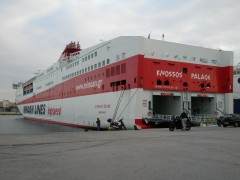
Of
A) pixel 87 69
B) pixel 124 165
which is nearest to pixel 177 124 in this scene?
pixel 124 165

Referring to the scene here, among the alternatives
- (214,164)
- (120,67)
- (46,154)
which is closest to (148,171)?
(214,164)

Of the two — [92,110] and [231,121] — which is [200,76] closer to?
[231,121]

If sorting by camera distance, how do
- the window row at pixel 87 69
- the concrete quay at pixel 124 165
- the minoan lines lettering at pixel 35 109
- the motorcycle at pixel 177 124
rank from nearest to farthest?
the concrete quay at pixel 124 165, the motorcycle at pixel 177 124, the window row at pixel 87 69, the minoan lines lettering at pixel 35 109

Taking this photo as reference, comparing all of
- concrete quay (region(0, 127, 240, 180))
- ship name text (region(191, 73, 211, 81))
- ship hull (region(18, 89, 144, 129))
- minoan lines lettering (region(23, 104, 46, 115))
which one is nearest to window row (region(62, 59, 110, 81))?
ship hull (region(18, 89, 144, 129))

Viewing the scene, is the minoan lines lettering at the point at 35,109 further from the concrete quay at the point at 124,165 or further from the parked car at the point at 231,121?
the concrete quay at the point at 124,165

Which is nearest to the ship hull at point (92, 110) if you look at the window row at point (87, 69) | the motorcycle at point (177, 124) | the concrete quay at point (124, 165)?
the window row at point (87, 69)

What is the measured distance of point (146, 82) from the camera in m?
23.5

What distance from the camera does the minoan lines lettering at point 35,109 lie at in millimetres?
51094

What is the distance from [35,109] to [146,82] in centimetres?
3852

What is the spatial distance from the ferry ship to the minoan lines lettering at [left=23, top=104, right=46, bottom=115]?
1689cm

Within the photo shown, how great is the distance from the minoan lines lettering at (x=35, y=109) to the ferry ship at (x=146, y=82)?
1689 cm

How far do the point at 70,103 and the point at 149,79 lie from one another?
1589cm

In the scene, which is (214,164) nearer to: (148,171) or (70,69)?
(148,171)

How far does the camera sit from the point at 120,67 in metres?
25.5
